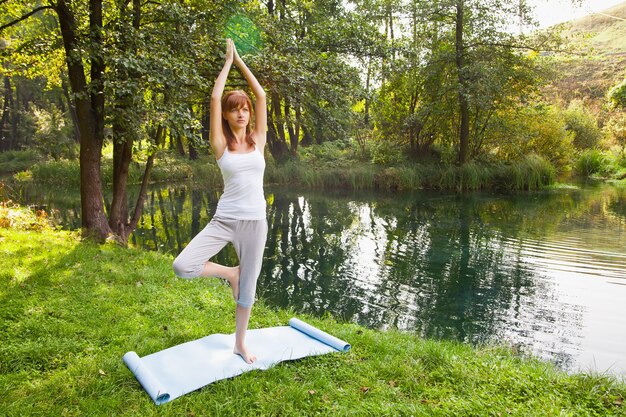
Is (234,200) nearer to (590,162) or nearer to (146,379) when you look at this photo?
(146,379)

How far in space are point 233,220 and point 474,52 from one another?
1830cm

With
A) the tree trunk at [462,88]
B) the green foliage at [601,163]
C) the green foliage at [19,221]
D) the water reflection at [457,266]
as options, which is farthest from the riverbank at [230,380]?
the green foliage at [601,163]

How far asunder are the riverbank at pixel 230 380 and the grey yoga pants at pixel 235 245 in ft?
2.37

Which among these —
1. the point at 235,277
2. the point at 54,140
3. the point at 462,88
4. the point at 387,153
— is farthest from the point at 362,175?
the point at 235,277

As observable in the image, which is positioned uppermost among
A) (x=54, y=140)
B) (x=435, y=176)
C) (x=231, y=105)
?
(x=54, y=140)

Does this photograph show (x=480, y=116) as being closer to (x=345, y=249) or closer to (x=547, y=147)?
(x=547, y=147)

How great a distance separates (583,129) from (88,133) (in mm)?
28697

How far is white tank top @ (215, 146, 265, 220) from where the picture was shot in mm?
3262

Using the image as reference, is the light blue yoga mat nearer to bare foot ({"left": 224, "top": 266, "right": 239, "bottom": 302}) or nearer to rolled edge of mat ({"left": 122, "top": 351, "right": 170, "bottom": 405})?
rolled edge of mat ({"left": 122, "top": 351, "right": 170, "bottom": 405})

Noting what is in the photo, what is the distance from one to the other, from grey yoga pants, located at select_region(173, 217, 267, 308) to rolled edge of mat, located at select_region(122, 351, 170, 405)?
72 cm

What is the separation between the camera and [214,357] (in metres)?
3.55

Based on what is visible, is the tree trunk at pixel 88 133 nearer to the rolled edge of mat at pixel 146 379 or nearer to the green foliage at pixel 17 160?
the rolled edge of mat at pixel 146 379

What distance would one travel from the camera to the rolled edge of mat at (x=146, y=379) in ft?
9.71

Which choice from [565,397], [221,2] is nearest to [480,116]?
[221,2]
